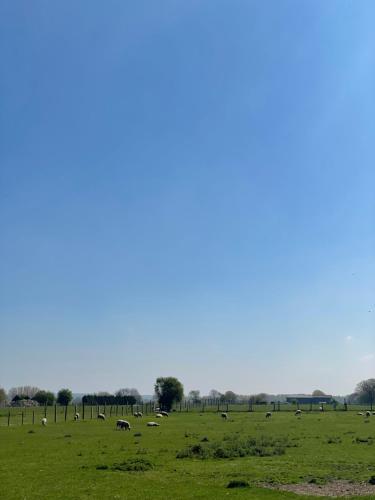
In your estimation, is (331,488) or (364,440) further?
(364,440)

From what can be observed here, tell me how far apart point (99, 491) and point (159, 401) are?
323ft

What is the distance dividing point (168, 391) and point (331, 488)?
96778 mm

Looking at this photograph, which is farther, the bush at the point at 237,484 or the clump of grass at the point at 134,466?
the clump of grass at the point at 134,466

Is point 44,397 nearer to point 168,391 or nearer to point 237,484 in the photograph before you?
point 168,391

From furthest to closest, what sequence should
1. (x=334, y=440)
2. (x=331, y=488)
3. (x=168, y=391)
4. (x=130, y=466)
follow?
(x=168, y=391) → (x=334, y=440) → (x=130, y=466) → (x=331, y=488)

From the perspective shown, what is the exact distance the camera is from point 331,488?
20.4 metres

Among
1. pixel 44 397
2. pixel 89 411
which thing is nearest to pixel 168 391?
pixel 89 411

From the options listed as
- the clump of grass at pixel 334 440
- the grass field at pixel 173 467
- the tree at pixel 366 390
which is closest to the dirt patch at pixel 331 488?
the grass field at pixel 173 467

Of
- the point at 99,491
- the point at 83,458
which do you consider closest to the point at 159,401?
the point at 83,458

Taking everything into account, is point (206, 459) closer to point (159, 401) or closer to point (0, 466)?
point (0, 466)

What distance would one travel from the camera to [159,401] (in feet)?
379

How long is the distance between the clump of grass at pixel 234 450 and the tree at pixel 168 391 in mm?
81268

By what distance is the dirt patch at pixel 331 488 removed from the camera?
62.7 feet

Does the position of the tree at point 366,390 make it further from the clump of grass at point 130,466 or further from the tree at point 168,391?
the clump of grass at point 130,466
